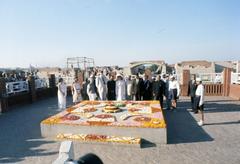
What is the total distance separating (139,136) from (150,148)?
21.6 inches

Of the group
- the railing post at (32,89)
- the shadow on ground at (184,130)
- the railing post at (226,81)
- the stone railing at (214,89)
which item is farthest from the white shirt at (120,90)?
the railing post at (226,81)

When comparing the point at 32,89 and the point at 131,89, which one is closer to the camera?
the point at 131,89

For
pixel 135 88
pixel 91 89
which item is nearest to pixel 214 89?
pixel 135 88

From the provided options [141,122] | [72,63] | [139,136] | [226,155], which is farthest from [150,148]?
[72,63]

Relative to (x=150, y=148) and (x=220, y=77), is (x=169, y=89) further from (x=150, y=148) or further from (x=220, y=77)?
(x=220, y=77)

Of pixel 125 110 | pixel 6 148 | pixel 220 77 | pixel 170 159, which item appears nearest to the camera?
pixel 170 159

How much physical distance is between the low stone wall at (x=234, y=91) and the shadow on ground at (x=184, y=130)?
620cm

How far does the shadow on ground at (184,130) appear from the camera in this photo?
622 cm

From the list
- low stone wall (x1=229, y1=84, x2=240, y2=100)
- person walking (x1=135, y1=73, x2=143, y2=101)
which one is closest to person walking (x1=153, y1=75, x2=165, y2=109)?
person walking (x1=135, y1=73, x2=143, y2=101)

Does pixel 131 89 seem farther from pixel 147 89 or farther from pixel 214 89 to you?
pixel 214 89

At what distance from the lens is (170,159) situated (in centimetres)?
492

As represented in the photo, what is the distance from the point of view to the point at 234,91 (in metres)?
14.3

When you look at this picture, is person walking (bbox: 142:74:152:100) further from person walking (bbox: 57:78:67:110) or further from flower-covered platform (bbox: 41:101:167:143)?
person walking (bbox: 57:78:67:110)

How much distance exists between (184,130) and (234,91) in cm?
912
